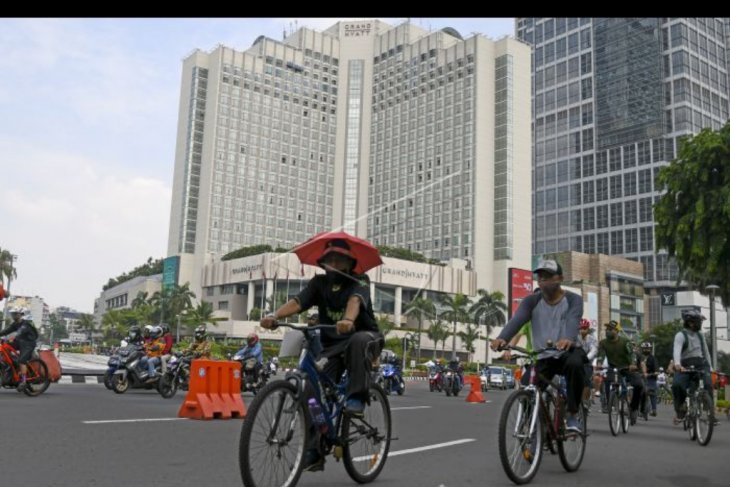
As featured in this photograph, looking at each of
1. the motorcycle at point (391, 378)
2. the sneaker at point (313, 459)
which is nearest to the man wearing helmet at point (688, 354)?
the sneaker at point (313, 459)

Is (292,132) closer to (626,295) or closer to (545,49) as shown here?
(545,49)

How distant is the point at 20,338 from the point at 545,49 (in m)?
134

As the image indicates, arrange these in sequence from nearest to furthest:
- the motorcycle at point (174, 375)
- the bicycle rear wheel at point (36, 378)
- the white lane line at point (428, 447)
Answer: the white lane line at point (428, 447) < the bicycle rear wheel at point (36, 378) < the motorcycle at point (174, 375)

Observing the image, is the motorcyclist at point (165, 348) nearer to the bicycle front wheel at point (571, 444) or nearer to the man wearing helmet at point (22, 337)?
the man wearing helmet at point (22, 337)

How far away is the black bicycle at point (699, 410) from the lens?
30.2ft

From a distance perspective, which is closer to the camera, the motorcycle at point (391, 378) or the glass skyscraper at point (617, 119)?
the motorcycle at point (391, 378)

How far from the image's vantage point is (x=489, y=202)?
115 m

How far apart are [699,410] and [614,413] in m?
1.33

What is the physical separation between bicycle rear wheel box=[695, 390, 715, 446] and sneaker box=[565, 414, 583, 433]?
387cm

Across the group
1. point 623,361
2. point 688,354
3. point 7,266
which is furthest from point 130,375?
point 7,266

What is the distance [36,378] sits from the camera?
13430mm

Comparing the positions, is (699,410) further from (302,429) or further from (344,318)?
(302,429)

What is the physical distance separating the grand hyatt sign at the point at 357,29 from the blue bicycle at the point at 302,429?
138m

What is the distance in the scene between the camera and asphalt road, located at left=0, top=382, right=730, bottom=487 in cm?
529
